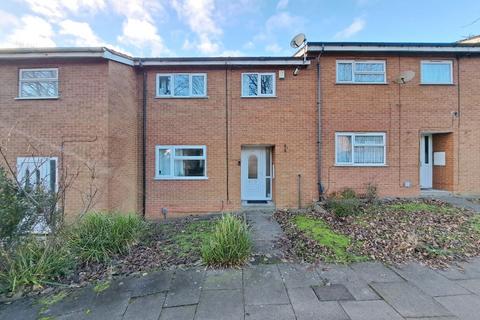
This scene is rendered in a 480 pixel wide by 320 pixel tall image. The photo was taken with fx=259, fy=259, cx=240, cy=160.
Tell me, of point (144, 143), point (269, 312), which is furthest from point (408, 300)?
point (144, 143)

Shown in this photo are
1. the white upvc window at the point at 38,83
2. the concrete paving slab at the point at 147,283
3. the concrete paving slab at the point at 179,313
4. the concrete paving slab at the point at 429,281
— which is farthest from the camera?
the white upvc window at the point at 38,83

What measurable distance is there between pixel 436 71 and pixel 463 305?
9.37 meters

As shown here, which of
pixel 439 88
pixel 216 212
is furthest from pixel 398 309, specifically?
pixel 439 88

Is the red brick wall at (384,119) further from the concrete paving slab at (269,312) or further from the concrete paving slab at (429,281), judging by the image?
the concrete paving slab at (269,312)

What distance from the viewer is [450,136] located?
966 centimetres

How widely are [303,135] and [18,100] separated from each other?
9.61 meters

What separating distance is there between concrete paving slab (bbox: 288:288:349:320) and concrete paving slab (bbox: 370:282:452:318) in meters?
0.77

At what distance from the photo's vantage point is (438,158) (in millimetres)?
10164

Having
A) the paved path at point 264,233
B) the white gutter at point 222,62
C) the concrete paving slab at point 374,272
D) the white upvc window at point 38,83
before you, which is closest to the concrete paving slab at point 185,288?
the paved path at point 264,233

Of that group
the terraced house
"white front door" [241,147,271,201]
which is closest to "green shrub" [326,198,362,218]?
the terraced house

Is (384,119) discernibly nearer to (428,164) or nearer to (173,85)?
(428,164)

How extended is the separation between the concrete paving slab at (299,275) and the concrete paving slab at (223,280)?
0.74m

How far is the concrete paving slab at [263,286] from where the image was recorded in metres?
3.60

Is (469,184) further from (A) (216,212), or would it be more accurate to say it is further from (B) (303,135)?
(A) (216,212)
